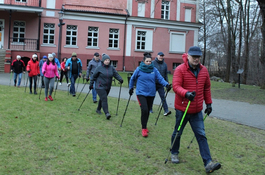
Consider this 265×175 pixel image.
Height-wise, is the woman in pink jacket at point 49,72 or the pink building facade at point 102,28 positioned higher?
the pink building facade at point 102,28

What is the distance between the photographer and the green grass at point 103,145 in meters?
5.10

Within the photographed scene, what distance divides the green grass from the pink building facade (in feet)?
66.1

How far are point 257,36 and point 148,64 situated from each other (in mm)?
30084

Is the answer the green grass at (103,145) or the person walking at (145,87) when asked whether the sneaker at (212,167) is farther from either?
the person walking at (145,87)

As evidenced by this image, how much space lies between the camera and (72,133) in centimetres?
695

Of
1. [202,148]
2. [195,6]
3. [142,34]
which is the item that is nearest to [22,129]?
[202,148]

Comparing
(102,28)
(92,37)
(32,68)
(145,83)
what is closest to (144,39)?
Answer: (102,28)

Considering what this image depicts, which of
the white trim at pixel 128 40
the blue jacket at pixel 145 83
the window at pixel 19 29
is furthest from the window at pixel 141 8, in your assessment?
the blue jacket at pixel 145 83

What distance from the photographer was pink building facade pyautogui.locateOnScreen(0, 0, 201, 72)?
93.8 feet

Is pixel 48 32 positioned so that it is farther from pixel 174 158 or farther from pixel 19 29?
pixel 174 158

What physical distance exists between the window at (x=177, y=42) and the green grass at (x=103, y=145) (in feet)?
80.4

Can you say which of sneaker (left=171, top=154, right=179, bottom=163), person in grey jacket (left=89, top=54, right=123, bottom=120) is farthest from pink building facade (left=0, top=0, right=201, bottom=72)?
sneaker (left=171, top=154, right=179, bottom=163)

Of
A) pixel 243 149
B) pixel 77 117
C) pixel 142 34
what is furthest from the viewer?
pixel 142 34

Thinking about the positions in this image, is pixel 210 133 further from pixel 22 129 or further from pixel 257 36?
pixel 257 36
